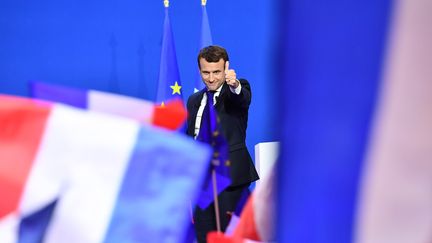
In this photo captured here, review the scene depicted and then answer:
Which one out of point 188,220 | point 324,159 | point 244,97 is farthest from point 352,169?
point 244,97

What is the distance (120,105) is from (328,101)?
36 cm

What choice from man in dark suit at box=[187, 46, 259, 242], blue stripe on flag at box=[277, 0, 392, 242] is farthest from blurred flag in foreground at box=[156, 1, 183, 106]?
blue stripe on flag at box=[277, 0, 392, 242]

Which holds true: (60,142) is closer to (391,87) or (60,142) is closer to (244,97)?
(391,87)

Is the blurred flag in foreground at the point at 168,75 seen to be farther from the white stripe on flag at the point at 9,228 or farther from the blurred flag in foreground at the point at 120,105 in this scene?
the white stripe on flag at the point at 9,228

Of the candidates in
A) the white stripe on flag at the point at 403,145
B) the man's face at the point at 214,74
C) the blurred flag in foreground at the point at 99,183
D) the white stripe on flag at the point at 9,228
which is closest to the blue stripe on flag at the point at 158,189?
the blurred flag in foreground at the point at 99,183

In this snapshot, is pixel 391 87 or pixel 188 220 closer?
pixel 391 87

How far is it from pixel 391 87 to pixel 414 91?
0.02 m

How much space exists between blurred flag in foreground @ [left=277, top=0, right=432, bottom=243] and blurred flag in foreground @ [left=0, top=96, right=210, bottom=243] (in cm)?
18

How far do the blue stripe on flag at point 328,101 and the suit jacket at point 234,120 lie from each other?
157 centimetres

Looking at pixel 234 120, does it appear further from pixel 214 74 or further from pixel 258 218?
pixel 258 218

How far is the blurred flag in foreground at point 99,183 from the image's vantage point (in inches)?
25.8

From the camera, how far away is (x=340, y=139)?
19.9 inches

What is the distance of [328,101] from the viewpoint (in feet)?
1.64

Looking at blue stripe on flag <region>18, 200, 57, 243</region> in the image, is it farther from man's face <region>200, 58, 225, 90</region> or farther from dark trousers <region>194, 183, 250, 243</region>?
man's face <region>200, 58, 225, 90</region>
